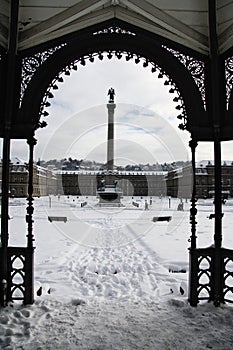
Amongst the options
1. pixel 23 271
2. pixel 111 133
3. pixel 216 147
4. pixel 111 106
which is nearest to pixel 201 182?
pixel 111 133

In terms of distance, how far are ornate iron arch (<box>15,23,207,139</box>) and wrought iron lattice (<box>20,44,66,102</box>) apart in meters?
0.03

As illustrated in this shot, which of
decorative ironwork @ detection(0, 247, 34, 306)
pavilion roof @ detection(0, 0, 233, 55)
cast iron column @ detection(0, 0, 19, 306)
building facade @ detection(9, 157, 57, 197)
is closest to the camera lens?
pavilion roof @ detection(0, 0, 233, 55)

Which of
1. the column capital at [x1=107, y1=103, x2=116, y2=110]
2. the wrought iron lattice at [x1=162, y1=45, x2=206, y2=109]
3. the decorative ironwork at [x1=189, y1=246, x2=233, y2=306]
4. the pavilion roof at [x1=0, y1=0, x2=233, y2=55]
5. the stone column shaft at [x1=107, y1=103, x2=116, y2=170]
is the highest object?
the column capital at [x1=107, y1=103, x2=116, y2=110]

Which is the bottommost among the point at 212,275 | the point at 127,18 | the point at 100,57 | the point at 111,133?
the point at 212,275

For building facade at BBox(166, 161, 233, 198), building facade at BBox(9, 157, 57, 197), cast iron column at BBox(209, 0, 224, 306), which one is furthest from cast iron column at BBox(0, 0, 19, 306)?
building facade at BBox(9, 157, 57, 197)

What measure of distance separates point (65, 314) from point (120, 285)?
140cm

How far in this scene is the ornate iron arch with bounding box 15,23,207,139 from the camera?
3879 mm

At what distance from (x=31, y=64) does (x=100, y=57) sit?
87 centimetres

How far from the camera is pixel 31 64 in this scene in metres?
3.89

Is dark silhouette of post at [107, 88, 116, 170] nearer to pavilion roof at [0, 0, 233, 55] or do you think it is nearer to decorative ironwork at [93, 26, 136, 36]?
decorative ironwork at [93, 26, 136, 36]

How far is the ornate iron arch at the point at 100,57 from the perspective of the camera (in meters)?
3.88

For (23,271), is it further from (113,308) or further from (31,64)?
(31,64)

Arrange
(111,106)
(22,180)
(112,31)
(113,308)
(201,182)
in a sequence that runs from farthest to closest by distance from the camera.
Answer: (201,182), (22,180), (111,106), (112,31), (113,308)

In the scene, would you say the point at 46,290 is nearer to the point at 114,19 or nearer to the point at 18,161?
the point at 114,19
